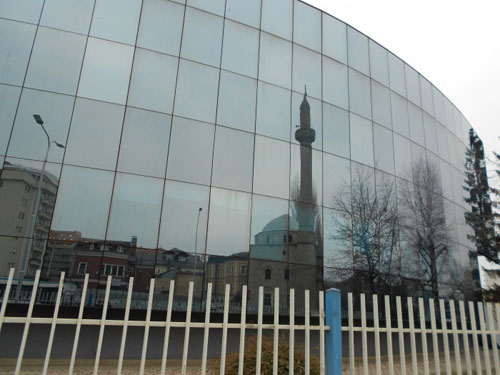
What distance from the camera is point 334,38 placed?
51.4 feet

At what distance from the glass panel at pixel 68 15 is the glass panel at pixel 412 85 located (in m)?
15.4

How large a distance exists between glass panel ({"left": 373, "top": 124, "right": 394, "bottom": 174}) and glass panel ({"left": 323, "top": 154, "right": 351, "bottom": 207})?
2.00m

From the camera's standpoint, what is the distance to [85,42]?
11.2 meters

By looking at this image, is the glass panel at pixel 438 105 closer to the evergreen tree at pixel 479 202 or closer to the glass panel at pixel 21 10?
the evergreen tree at pixel 479 202

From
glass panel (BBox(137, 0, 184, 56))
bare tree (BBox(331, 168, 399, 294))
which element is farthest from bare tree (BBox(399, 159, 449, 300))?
glass panel (BBox(137, 0, 184, 56))

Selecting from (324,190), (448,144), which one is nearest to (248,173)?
(324,190)

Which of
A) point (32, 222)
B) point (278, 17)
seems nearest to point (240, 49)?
point (278, 17)

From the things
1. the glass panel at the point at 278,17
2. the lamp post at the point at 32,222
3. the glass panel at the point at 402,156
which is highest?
the glass panel at the point at 278,17

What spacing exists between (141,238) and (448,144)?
59.4ft

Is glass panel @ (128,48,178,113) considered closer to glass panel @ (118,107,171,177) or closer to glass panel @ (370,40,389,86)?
glass panel @ (118,107,171,177)

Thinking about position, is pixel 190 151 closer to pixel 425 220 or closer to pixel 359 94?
pixel 359 94

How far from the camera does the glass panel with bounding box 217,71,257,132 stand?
483 inches

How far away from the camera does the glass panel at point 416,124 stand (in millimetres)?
17406

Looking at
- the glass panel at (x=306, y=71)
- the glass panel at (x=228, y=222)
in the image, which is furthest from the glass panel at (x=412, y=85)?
the glass panel at (x=228, y=222)
